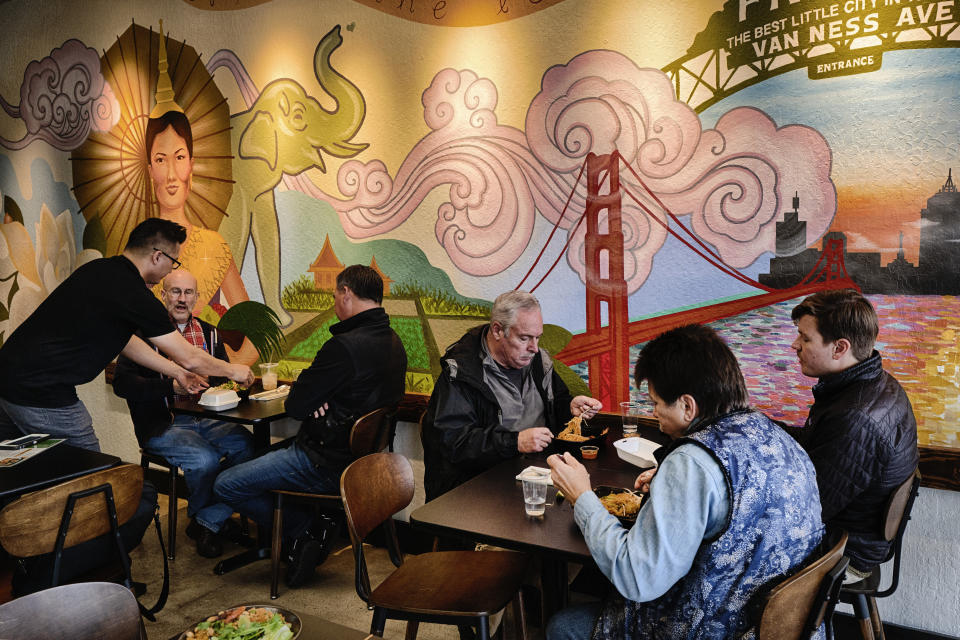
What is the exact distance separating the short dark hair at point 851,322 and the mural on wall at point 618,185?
20.4 inches

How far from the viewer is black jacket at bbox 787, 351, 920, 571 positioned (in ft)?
6.51

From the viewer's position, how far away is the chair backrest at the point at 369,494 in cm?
210

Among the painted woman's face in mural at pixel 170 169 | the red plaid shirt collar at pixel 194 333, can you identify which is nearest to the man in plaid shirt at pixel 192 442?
the red plaid shirt collar at pixel 194 333

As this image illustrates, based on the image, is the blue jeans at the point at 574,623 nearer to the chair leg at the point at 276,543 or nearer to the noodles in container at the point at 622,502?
the noodles in container at the point at 622,502

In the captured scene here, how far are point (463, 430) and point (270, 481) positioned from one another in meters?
1.19

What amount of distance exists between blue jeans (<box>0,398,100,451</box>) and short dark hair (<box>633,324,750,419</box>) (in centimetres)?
263

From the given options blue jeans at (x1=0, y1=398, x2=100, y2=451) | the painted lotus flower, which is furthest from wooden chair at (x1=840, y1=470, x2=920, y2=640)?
the painted lotus flower

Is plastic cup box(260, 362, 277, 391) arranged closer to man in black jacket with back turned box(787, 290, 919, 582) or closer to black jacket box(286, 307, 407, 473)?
black jacket box(286, 307, 407, 473)

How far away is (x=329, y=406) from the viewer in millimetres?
3191

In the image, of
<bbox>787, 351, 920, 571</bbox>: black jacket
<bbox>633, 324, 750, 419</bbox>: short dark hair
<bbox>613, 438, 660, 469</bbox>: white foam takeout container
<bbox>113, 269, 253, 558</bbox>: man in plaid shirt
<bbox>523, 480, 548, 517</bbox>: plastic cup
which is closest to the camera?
<bbox>633, 324, 750, 419</bbox>: short dark hair

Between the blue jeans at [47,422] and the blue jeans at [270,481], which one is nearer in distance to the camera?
the blue jeans at [47,422]

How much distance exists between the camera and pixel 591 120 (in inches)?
122

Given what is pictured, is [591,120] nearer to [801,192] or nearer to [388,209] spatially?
[801,192]

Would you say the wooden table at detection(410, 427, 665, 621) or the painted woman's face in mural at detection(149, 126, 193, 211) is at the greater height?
the painted woman's face in mural at detection(149, 126, 193, 211)
